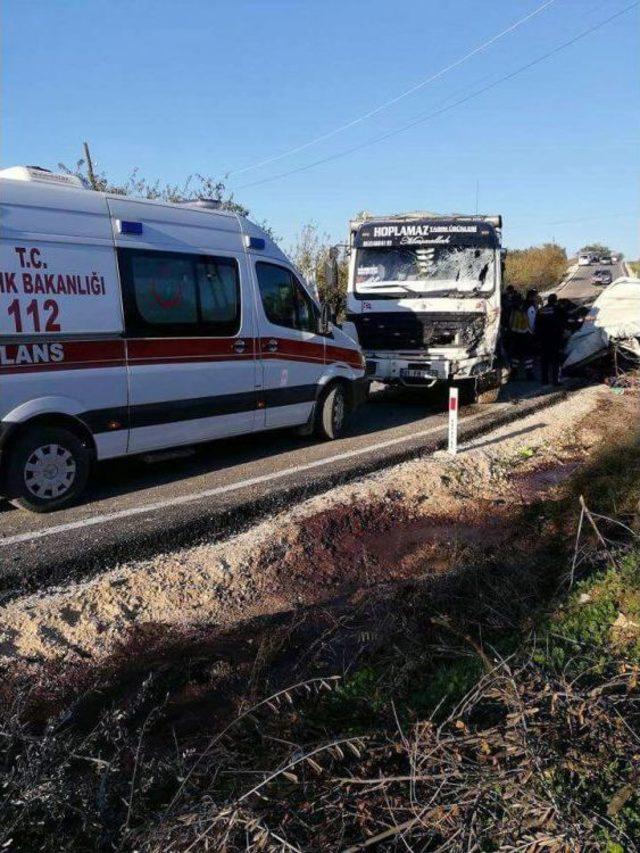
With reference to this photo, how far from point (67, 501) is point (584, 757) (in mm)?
4813

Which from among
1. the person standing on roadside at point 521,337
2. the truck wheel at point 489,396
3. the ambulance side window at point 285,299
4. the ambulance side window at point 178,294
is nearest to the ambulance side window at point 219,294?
the ambulance side window at point 178,294

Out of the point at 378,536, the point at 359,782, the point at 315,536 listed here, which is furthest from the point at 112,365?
the point at 359,782

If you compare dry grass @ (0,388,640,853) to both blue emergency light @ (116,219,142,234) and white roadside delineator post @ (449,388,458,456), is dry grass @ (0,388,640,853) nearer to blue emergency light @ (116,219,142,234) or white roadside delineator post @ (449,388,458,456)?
white roadside delineator post @ (449,388,458,456)

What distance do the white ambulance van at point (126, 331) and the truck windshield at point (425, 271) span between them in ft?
11.5

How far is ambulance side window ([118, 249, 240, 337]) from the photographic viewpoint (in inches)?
253

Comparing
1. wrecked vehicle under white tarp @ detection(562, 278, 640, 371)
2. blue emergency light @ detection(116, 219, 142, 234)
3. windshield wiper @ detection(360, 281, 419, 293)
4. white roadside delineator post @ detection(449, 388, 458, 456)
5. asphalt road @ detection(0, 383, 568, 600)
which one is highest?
blue emergency light @ detection(116, 219, 142, 234)

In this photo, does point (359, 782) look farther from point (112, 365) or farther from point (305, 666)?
point (112, 365)

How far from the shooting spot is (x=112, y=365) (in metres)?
6.29

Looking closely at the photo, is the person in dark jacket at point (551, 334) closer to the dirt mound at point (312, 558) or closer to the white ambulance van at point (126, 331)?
the dirt mound at point (312, 558)

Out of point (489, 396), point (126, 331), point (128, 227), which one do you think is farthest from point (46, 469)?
point (489, 396)

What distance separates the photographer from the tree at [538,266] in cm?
4602

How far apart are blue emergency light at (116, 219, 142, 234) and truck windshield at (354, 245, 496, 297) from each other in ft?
18.7

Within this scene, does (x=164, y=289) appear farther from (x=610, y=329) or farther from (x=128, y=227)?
(x=610, y=329)

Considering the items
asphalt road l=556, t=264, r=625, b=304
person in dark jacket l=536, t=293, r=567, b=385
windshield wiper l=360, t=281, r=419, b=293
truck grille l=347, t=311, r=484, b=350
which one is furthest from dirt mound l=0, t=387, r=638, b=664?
asphalt road l=556, t=264, r=625, b=304
